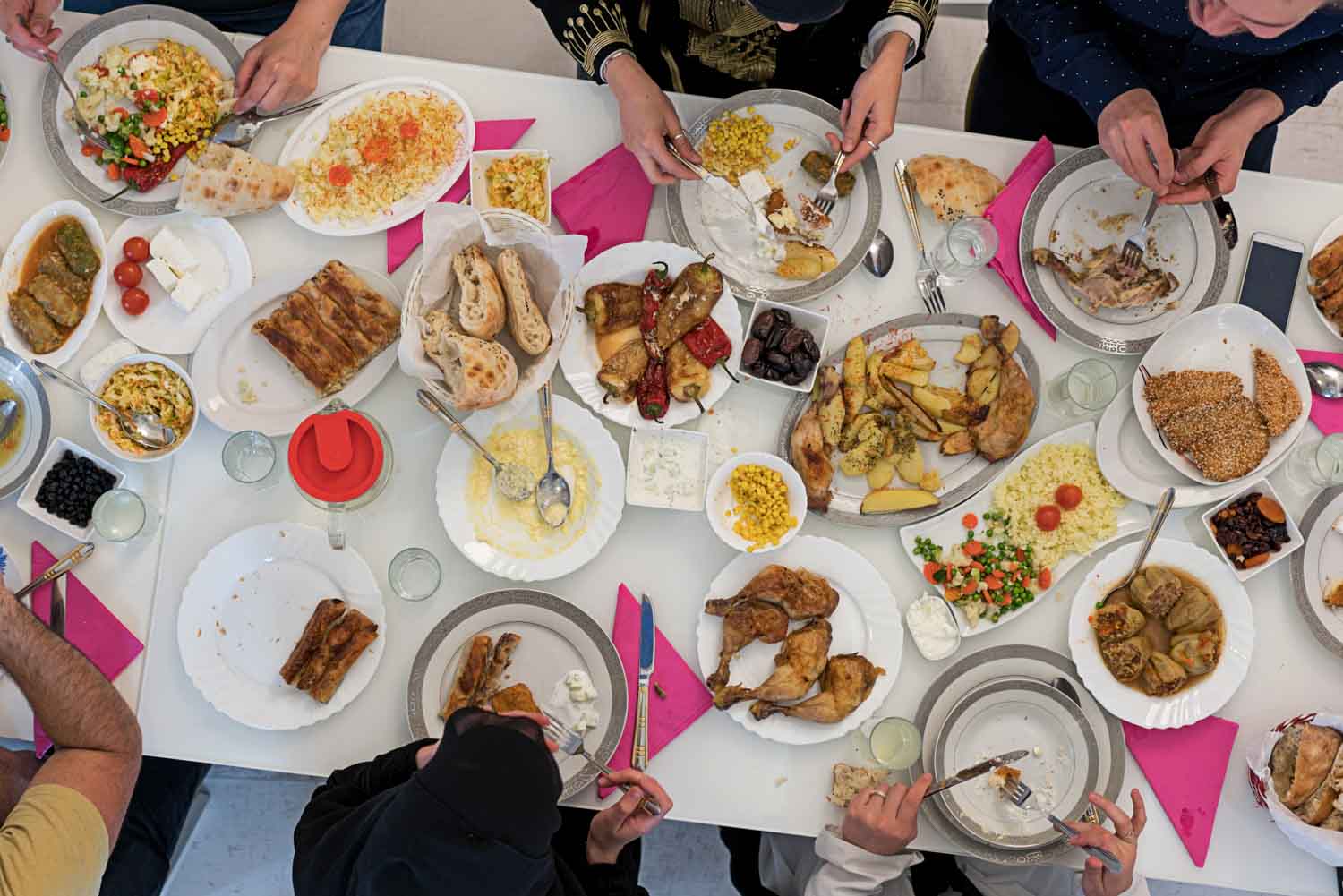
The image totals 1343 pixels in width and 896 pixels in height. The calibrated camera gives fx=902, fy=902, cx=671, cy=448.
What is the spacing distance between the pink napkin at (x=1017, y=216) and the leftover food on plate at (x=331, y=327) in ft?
4.56

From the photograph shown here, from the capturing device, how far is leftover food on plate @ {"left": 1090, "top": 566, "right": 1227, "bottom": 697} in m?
1.95

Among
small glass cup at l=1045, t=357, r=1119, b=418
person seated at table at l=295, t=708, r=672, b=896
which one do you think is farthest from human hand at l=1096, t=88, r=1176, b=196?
person seated at table at l=295, t=708, r=672, b=896

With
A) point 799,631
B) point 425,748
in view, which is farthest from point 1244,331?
point 425,748

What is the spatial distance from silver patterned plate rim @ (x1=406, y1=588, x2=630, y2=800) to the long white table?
6 cm

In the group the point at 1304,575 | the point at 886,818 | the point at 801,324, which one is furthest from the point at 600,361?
the point at 1304,575

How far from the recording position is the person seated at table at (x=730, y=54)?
2.04 meters

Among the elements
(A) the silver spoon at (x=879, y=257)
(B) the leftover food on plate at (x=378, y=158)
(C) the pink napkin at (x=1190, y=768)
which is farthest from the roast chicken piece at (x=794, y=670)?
(B) the leftover food on plate at (x=378, y=158)

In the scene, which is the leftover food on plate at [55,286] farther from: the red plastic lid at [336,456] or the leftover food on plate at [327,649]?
the leftover food on plate at [327,649]

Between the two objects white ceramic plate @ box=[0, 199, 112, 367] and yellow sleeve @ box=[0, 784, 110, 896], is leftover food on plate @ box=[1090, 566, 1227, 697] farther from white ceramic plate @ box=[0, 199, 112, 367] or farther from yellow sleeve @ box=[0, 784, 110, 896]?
white ceramic plate @ box=[0, 199, 112, 367]

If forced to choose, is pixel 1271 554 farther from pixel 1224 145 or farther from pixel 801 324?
pixel 801 324

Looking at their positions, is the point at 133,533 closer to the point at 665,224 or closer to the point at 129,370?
the point at 129,370

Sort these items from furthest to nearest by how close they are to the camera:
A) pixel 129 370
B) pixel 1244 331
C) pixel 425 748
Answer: pixel 1244 331 < pixel 129 370 < pixel 425 748

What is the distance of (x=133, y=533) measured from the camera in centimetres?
192

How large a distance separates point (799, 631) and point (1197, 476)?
3.13 ft
